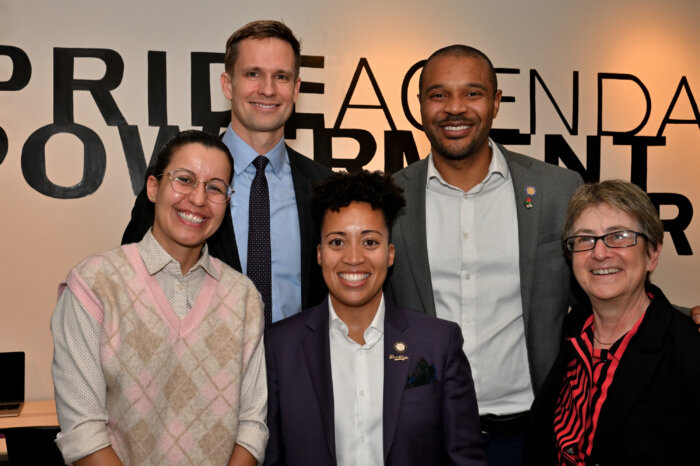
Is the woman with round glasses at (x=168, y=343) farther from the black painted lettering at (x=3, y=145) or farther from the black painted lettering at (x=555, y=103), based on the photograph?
the black painted lettering at (x=555, y=103)

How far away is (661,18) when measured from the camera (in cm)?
543

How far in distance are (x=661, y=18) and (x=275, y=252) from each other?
4.28m

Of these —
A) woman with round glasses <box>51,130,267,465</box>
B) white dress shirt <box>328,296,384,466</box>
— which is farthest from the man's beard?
woman with round glasses <box>51,130,267,465</box>

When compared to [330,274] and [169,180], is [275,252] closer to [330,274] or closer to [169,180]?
[330,274]

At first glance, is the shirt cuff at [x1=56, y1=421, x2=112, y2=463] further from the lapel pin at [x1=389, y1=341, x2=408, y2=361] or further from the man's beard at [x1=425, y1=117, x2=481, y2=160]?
the man's beard at [x1=425, y1=117, x2=481, y2=160]

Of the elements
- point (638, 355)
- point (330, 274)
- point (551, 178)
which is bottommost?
point (638, 355)

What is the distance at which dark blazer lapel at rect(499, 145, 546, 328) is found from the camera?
8.82 ft

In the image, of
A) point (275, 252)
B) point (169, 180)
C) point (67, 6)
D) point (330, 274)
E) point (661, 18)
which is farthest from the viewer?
point (661, 18)

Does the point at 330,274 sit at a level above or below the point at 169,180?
below

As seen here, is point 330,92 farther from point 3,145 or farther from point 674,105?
point 674,105

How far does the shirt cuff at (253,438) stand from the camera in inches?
82.4

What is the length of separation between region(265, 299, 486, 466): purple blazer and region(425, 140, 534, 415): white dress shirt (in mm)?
370

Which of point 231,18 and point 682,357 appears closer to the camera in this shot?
point 682,357

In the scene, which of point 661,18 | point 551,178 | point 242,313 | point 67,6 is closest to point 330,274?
point 242,313
